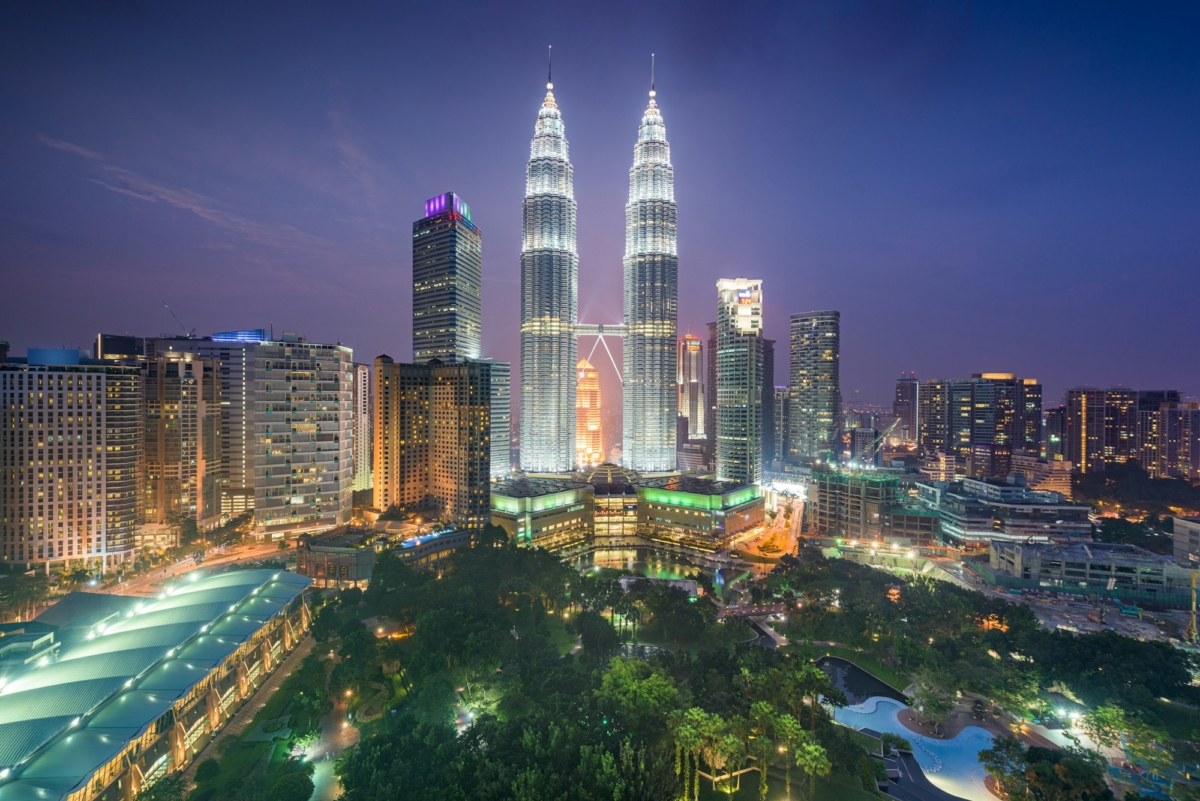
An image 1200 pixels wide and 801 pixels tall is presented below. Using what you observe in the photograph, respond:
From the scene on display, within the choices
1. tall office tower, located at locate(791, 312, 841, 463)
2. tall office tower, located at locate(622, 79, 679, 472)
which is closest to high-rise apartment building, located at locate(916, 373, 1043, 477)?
tall office tower, located at locate(791, 312, 841, 463)

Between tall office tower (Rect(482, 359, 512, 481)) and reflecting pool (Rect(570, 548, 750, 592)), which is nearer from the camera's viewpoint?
reflecting pool (Rect(570, 548, 750, 592))

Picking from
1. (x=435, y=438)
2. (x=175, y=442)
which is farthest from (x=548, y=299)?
(x=175, y=442)

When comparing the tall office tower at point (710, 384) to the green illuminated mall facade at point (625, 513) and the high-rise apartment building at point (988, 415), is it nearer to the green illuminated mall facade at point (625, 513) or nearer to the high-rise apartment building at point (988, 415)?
the high-rise apartment building at point (988, 415)

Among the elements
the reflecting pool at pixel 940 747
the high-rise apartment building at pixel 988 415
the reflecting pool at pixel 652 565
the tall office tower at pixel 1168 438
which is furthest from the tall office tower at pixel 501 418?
the tall office tower at pixel 1168 438

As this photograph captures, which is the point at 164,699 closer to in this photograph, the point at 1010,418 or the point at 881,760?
the point at 881,760

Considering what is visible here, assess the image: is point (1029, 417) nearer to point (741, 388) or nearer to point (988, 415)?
point (988, 415)

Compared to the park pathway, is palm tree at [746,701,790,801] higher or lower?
higher

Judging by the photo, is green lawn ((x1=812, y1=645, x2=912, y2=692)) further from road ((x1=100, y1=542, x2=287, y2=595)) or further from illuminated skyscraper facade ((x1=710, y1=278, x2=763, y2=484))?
road ((x1=100, y1=542, x2=287, y2=595))
